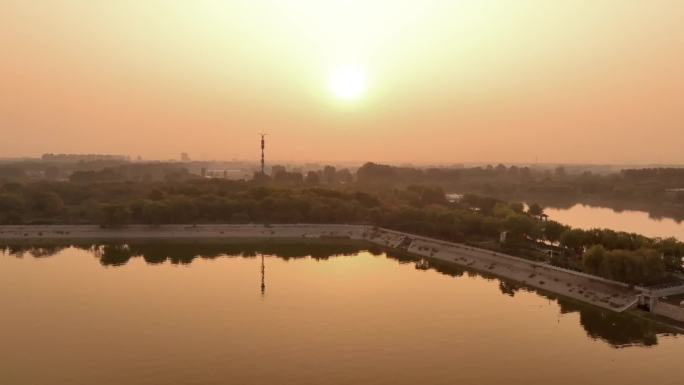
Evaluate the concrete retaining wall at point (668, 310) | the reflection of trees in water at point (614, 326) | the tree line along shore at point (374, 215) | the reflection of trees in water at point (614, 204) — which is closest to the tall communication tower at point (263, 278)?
the tree line along shore at point (374, 215)

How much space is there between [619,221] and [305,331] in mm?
46130

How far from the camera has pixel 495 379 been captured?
1652 centimetres

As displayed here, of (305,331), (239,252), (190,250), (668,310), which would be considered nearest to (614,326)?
(668,310)

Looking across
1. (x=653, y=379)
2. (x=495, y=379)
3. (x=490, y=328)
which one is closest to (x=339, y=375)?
(x=495, y=379)

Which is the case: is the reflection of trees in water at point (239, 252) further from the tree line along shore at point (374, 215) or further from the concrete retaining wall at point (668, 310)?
the tree line along shore at point (374, 215)

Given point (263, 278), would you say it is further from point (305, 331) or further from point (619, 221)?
point (619, 221)

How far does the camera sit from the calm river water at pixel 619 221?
48.5m

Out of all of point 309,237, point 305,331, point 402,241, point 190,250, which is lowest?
point 305,331

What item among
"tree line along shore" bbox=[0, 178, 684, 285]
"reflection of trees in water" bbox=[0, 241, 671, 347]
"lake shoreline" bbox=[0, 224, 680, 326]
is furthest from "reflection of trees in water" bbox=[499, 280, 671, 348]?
"lake shoreline" bbox=[0, 224, 680, 326]

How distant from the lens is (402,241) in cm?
3991

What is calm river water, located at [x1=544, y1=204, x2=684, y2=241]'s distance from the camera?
48.5 meters

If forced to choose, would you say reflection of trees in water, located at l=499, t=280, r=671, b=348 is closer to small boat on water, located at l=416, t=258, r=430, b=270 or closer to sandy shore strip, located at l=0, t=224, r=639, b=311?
sandy shore strip, located at l=0, t=224, r=639, b=311

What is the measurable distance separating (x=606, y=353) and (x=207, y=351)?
1381 centimetres

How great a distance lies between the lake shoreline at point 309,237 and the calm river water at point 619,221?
798 inches
